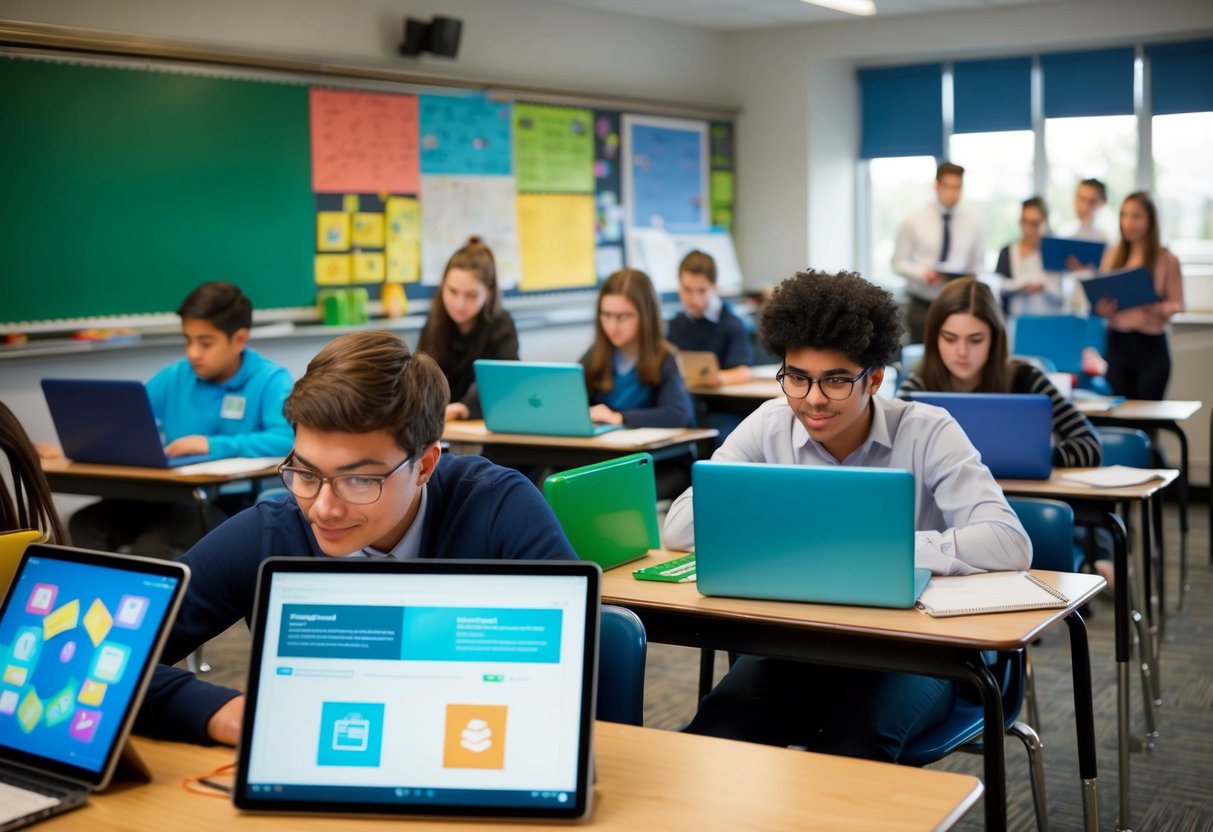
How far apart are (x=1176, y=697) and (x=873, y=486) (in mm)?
2346

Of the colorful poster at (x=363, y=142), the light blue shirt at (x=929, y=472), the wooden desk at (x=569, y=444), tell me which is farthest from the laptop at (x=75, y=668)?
the colorful poster at (x=363, y=142)

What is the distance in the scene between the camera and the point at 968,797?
1.31 m

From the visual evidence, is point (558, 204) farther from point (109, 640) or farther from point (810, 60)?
point (109, 640)

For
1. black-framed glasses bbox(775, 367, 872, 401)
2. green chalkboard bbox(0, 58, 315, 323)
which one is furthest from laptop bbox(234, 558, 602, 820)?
green chalkboard bbox(0, 58, 315, 323)

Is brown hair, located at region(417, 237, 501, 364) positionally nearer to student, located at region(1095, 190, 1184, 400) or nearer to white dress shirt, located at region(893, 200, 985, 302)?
student, located at region(1095, 190, 1184, 400)

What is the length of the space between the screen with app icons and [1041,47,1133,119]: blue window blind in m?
7.31

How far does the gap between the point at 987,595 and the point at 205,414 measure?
2734 mm

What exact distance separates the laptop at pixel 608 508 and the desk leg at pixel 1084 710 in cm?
78

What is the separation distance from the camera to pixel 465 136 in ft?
21.2

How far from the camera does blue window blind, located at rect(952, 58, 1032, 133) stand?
310 inches

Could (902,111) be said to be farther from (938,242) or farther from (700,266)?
(700,266)

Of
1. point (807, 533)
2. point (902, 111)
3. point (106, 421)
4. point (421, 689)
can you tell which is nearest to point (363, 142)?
point (106, 421)

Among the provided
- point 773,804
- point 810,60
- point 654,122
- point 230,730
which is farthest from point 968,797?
point 810,60

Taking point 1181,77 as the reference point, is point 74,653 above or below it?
below
